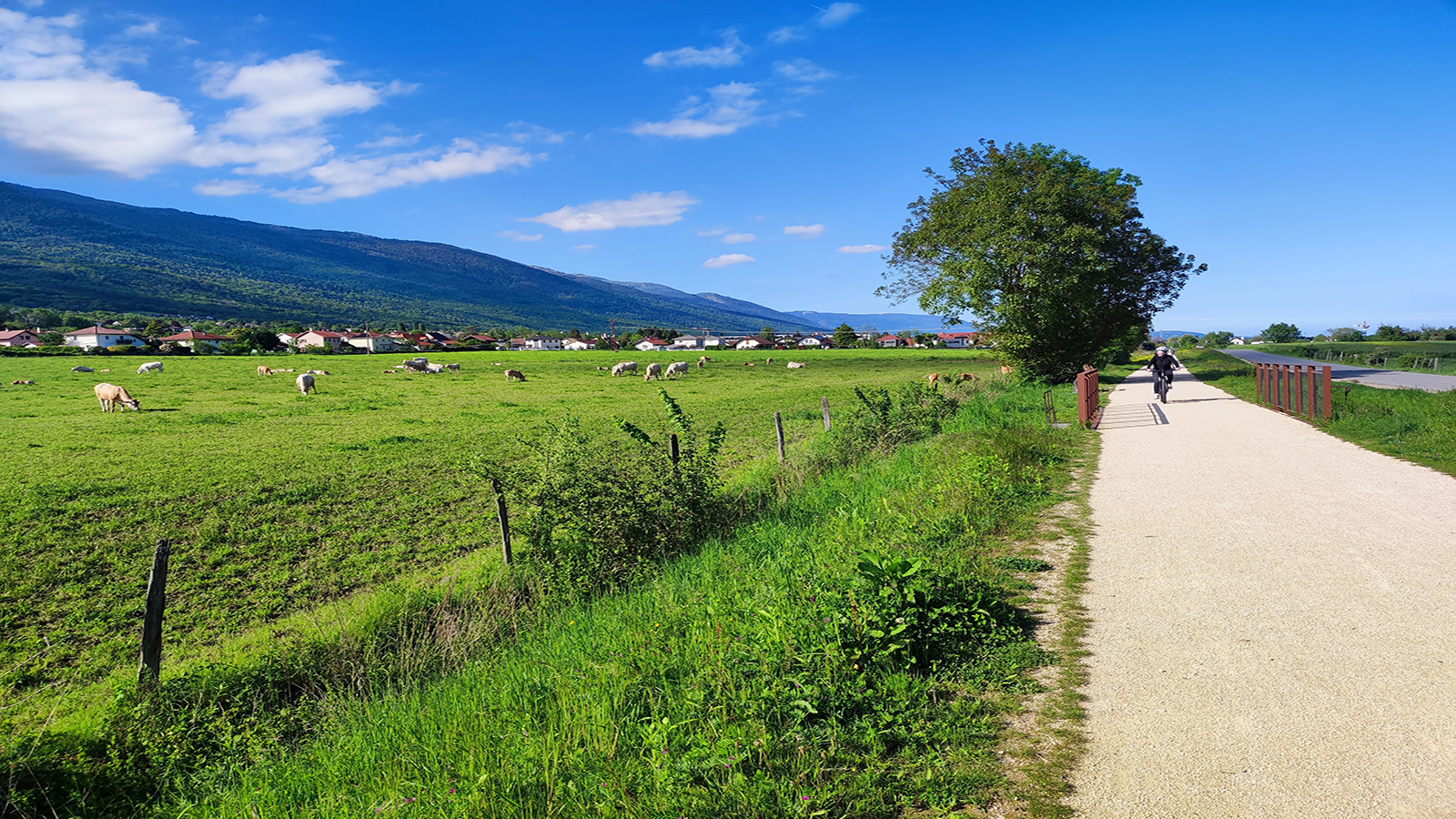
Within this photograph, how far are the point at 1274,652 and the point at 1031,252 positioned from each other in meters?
26.6

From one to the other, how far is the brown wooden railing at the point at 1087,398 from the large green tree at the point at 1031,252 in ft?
32.1

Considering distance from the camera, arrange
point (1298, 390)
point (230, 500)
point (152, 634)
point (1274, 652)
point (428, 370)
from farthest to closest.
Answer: point (428, 370) < point (1298, 390) < point (230, 500) < point (152, 634) < point (1274, 652)

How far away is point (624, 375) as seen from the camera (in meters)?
48.4

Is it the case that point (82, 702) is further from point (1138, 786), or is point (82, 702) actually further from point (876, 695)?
point (1138, 786)

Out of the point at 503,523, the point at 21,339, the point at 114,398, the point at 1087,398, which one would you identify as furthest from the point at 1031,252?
the point at 21,339

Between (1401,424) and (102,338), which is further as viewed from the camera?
(102,338)

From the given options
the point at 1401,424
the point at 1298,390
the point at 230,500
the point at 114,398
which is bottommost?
the point at 230,500

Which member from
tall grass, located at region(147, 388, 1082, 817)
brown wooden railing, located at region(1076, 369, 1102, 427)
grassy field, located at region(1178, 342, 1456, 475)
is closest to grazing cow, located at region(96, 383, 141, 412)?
tall grass, located at region(147, 388, 1082, 817)

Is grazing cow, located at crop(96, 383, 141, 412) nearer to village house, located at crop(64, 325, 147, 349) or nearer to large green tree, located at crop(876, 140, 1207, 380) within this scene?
large green tree, located at crop(876, 140, 1207, 380)

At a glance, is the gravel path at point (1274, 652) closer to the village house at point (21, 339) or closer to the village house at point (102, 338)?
the village house at point (21, 339)

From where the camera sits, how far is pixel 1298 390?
17156 mm

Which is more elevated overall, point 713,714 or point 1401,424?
point 1401,424

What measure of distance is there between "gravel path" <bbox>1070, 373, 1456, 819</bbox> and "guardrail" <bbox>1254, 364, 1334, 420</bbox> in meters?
7.27

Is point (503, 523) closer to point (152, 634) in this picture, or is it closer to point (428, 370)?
point (152, 634)
